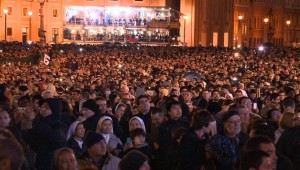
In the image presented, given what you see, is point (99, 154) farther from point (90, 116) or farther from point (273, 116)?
point (273, 116)

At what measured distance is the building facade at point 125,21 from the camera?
8988 centimetres

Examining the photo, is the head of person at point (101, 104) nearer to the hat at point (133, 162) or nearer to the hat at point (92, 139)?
the hat at point (92, 139)

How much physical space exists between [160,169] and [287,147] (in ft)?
5.95

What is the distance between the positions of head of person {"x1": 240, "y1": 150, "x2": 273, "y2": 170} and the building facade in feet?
265

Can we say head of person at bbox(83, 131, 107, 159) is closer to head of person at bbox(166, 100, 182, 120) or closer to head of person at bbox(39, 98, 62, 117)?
head of person at bbox(166, 100, 182, 120)

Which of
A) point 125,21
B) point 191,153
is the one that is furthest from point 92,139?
point 125,21

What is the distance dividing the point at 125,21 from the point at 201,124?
84849mm

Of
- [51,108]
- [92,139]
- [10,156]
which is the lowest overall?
[92,139]

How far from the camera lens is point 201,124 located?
30.2 ft

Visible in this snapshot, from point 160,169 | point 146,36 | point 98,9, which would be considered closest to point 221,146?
point 160,169

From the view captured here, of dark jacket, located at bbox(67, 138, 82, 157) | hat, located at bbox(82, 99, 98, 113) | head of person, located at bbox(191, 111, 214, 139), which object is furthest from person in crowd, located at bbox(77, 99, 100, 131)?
head of person, located at bbox(191, 111, 214, 139)

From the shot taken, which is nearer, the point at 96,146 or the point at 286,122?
the point at 96,146

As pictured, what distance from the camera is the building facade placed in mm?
89875

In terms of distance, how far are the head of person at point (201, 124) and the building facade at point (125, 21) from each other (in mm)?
78032
